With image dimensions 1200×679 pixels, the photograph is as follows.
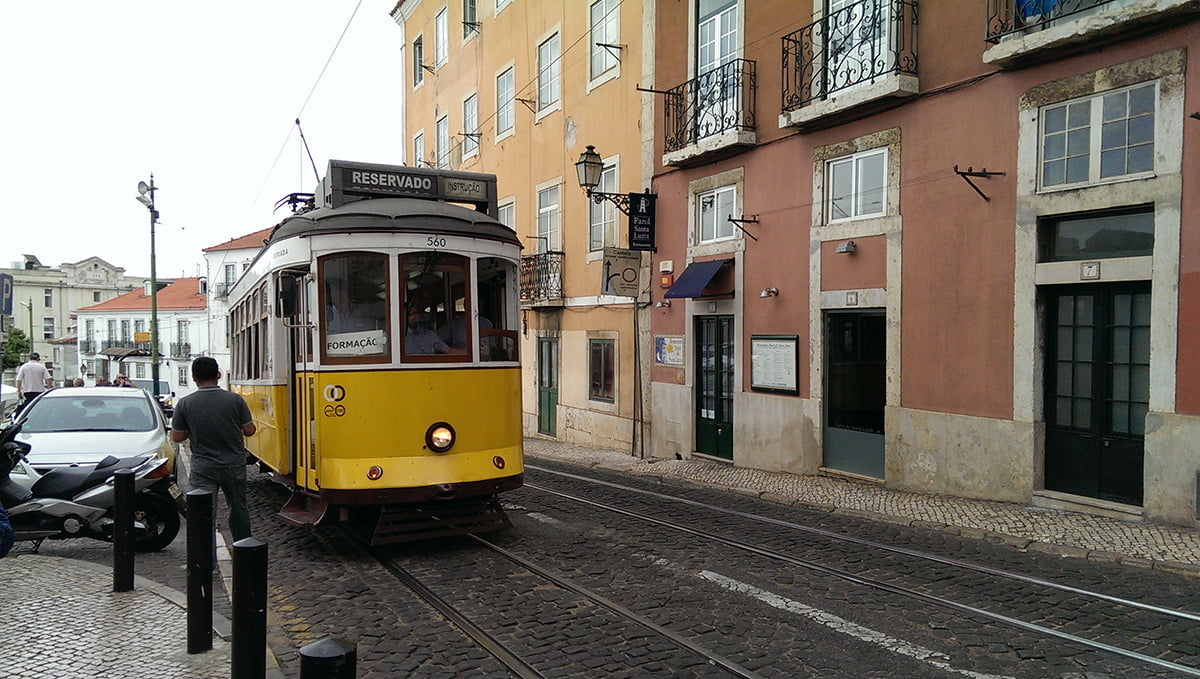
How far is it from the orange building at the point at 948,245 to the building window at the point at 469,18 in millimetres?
11531

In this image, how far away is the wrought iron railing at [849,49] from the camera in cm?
1070

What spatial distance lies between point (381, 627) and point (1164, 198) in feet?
26.3

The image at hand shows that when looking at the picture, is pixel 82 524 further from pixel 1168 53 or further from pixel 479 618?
pixel 1168 53

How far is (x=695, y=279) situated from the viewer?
Result: 1422cm

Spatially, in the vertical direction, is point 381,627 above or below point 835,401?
below

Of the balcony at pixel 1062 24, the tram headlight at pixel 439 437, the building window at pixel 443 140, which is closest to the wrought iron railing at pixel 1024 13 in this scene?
the balcony at pixel 1062 24

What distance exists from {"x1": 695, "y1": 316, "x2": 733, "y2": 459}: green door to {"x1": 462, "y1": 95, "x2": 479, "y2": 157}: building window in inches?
511

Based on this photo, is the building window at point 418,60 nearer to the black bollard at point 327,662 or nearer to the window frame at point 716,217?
the window frame at point 716,217

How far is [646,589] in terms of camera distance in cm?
630

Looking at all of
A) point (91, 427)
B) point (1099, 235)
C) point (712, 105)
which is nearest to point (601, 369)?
point (712, 105)

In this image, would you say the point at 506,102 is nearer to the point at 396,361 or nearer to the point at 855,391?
the point at 855,391

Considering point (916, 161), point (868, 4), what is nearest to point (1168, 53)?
point (916, 161)

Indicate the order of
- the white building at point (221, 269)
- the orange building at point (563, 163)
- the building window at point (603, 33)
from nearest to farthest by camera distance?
the orange building at point (563, 163), the building window at point (603, 33), the white building at point (221, 269)

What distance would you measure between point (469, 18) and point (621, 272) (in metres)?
13.0
